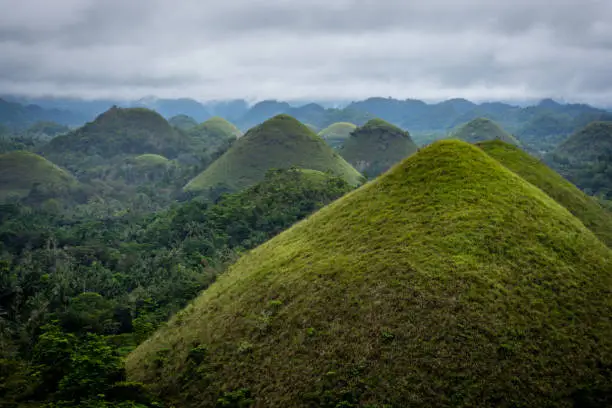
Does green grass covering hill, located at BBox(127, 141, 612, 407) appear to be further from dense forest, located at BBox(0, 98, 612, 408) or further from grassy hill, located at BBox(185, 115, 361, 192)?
grassy hill, located at BBox(185, 115, 361, 192)

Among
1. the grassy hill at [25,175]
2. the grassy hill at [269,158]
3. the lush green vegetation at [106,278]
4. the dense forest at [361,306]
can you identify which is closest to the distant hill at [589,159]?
the grassy hill at [269,158]

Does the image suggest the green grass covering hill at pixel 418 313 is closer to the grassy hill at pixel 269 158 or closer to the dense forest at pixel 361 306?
the dense forest at pixel 361 306

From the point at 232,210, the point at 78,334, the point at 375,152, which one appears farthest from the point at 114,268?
the point at 375,152

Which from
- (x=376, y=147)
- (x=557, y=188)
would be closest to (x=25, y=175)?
(x=376, y=147)

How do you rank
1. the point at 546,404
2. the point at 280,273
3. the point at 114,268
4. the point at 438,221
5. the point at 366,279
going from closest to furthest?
the point at 546,404
the point at 366,279
the point at 438,221
the point at 280,273
the point at 114,268

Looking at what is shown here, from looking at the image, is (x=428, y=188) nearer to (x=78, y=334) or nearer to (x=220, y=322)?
(x=220, y=322)

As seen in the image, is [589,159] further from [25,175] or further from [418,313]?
[25,175]
